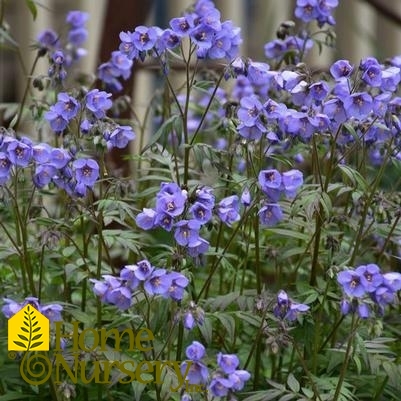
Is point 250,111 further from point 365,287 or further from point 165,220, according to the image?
point 365,287

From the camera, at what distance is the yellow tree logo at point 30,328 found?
2.54m

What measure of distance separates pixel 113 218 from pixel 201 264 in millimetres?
342

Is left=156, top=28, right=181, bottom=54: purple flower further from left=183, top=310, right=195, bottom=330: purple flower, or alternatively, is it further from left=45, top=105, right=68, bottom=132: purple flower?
left=183, top=310, right=195, bottom=330: purple flower

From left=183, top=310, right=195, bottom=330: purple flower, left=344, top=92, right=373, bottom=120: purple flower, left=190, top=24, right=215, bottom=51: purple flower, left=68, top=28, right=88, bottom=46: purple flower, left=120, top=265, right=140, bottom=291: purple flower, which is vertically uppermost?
left=190, top=24, right=215, bottom=51: purple flower

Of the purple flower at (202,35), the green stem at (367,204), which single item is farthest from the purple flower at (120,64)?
the green stem at (367,204)

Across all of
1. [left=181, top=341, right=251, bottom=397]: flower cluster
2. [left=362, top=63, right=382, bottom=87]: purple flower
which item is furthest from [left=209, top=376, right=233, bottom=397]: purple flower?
[left=362, top=63, right=382, bottom=87]: purple flower

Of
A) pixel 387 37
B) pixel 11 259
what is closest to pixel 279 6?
pixel 387 37

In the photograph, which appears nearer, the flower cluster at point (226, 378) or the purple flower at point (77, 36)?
the flower cluster at point (226, 378)

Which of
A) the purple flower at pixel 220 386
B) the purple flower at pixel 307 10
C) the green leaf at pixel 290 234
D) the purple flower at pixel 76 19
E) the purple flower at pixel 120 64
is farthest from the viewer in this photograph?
the purple flower at pixel 76 19

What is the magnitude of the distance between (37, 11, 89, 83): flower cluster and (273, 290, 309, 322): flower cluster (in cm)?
94

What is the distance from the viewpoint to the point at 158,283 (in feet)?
7.82

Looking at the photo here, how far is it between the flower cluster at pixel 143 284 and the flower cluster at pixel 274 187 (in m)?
0.30

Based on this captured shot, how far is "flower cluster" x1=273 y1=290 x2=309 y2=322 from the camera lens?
2486mm

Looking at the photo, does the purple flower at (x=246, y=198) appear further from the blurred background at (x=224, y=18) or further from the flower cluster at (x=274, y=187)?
the blurred background at (x=224, y=18)
